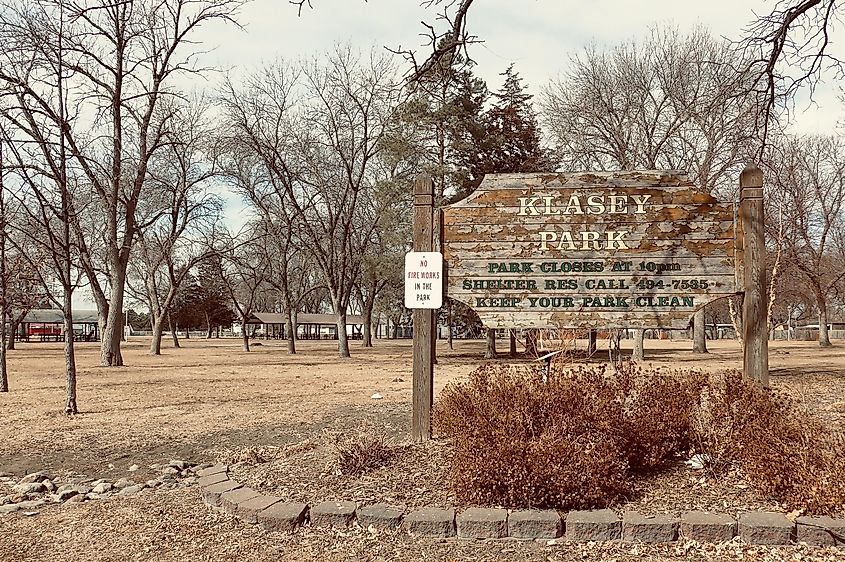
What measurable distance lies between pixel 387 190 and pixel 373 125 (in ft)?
12.3

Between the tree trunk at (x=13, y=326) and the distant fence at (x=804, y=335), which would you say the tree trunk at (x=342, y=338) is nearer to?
the tree trunk at (x=13, y=326)

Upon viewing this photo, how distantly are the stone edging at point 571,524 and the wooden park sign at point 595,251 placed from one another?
7.23ft

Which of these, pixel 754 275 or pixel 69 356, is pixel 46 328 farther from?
pixel 754 275

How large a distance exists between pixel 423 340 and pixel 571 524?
9.70 feet

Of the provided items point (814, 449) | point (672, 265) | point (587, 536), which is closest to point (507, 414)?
point (587, 536)

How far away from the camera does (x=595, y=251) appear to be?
274 inches

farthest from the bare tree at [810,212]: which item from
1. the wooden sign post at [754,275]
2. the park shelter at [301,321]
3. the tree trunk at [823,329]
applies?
the park shelter at [301,321]

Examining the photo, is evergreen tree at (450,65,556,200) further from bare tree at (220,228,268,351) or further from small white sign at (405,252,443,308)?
small white sign at (405,252,443,308)

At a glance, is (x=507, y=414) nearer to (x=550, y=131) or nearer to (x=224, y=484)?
(x=224, y=484)

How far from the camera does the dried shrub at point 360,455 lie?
219 inches

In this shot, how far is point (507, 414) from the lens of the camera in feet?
17.1

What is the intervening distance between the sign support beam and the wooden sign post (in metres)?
3.04

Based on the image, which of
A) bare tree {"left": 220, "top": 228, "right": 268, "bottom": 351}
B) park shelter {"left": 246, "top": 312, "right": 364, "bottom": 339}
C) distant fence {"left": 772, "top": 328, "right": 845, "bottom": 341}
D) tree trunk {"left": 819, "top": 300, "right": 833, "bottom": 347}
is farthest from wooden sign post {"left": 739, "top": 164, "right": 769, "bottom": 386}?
park shelter {"left": 246, "top": 312, "right": 364, "bottom": 339}

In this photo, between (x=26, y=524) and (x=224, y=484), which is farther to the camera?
(x=224, y=484)
